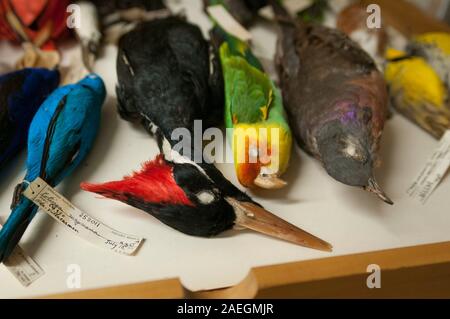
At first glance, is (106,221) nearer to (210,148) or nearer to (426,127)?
(210,148)

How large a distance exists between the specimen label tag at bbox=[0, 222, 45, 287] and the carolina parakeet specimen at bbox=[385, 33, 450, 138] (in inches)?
28.8

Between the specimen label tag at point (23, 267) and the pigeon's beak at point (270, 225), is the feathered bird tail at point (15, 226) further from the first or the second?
the pigeon's beak at point (270, 225)

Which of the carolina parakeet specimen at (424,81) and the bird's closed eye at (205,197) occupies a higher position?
the bird's closed eye at (205,197)

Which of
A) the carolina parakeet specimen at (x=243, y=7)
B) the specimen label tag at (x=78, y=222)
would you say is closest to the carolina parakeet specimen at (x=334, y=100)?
the carolina parakeet specimen at (x=243, y=7)

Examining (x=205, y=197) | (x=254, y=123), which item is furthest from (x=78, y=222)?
(x=254, y=123)

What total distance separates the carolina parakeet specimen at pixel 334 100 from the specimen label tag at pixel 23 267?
0.44 metres

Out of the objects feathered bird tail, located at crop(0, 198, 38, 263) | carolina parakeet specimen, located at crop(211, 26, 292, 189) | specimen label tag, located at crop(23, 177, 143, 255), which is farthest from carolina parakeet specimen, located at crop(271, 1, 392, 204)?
feathered bird tail, located at crop(0, 198, 38, 263)

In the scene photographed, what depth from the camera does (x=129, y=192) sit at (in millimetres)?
680

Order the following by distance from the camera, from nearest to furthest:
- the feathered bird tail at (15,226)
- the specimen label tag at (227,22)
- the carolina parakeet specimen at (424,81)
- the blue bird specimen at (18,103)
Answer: the feathered bird tail at (15,226)
the blue bird specimen at (18,103)
the carolina parakeet specimen at (424,81)
the specimen label tag at (227,22)

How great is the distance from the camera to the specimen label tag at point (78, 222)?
70 centimetres

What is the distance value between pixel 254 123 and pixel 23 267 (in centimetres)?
41

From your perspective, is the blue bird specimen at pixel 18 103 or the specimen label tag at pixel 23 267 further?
the blue bird specimen at pixel 18 103

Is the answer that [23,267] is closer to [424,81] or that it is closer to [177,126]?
[177,126]

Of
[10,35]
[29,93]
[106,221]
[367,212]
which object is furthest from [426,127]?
[10,35]
